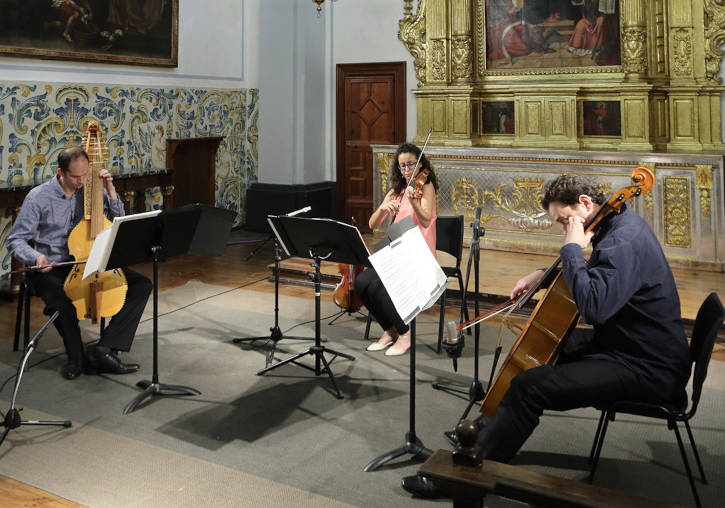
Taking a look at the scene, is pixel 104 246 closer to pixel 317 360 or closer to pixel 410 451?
pixel 317 360

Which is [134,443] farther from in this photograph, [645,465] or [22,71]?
[22,71]

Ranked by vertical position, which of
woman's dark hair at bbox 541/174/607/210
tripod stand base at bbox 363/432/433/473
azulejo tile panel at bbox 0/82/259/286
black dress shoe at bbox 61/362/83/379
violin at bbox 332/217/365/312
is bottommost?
tripod stand base at bbox 363/432/433/473

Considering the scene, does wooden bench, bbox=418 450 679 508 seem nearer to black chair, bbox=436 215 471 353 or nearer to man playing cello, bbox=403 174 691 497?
man playing cello, bbox=403 174 691 497

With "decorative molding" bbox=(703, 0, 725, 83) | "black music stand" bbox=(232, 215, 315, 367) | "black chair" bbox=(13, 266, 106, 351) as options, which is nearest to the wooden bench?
"black music stand" bbox=(232, 215, 315, 367)

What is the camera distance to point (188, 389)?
4164 millimetres

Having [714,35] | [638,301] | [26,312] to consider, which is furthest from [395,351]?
[714,35]

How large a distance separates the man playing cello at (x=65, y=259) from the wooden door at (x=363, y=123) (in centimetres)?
514

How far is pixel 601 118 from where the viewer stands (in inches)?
313

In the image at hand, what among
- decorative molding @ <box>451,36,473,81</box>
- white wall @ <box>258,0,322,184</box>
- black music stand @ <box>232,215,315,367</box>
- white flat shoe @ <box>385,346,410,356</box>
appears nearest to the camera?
black music stand @ <box>232,215,315,367</box>

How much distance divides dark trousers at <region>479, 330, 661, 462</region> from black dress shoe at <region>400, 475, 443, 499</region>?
0.31 meters

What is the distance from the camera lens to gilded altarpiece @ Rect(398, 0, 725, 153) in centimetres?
750

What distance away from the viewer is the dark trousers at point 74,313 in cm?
440

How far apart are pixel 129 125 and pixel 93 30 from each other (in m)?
0.99

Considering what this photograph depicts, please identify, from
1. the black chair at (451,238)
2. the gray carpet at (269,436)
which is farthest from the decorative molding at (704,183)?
the black chair at (451,238)
